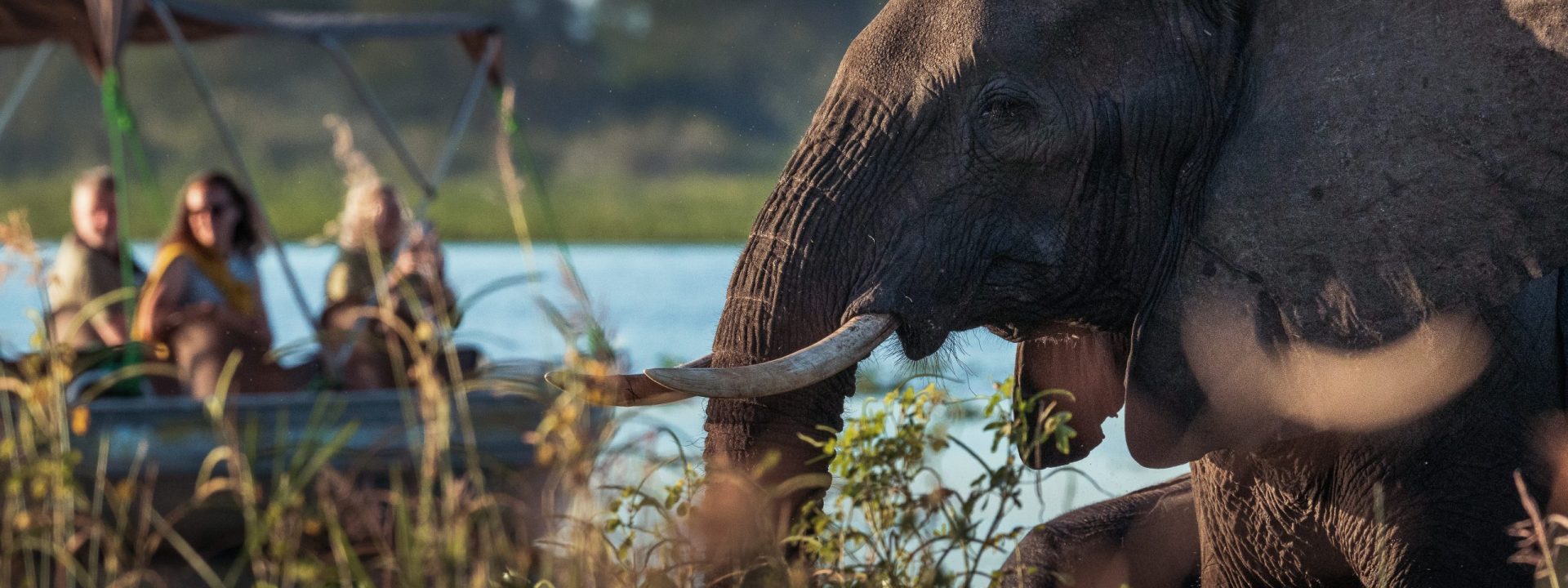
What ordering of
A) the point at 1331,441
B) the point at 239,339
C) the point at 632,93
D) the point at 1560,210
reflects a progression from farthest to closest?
the point at 632,93 < the point at 239,339 < the point at 1331,441 < the point at 1560,210

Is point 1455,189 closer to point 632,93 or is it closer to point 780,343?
point 780,343

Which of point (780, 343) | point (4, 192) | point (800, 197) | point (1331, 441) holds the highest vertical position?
point (4, 192)

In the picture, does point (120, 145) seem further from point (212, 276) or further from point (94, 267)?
point (212, 276)

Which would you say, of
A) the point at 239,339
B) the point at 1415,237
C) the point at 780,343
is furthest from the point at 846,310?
the point at 239,339

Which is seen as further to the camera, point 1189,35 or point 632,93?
point 632,93

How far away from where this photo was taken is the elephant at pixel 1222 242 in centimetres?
241

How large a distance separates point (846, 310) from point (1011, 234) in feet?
0.80

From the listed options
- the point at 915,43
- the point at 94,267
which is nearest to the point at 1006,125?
the point at 915,43

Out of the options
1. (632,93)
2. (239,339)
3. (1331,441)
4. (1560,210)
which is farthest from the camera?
(632,93)

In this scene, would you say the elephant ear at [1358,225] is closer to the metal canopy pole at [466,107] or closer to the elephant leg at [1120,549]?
the elephant leg at [1120,549]

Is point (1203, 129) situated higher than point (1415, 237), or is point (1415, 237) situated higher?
point (1203, 129)

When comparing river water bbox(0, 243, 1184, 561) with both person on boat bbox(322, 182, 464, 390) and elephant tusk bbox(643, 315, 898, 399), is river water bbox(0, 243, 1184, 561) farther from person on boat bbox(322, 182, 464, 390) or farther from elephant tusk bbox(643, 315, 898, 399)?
person on boat bbox(322, 182, 464, 390)

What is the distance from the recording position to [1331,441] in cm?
255

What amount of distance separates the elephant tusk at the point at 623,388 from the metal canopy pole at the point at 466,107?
219 inches
